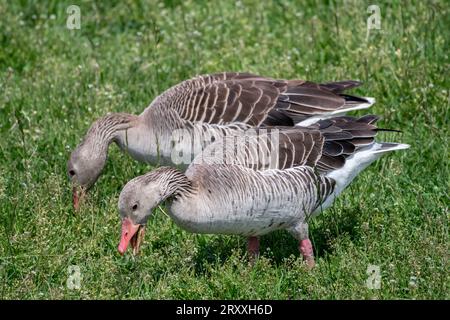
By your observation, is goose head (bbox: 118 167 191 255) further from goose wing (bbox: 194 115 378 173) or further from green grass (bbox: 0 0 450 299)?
goose wing (bbox: 194 115 378 173)

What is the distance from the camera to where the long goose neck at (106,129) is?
27.2ft

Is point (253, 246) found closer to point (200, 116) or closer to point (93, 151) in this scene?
point (200, 116)

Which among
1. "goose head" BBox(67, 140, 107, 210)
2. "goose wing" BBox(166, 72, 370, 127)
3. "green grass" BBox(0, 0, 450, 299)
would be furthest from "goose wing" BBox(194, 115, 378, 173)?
"goose head" BBox(67, 140, 107, 210)

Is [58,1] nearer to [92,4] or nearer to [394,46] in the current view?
[92,4]

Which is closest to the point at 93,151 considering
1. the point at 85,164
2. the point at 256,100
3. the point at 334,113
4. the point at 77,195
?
the point at 85,164

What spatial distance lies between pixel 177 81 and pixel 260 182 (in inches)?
128

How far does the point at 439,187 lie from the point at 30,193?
3.14m

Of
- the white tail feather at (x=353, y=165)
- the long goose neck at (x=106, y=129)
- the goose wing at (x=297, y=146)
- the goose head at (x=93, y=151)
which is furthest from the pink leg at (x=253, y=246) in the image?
the long goose neck at (x=106, y=129)

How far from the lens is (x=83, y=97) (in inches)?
373

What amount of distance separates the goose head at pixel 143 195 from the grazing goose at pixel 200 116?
1294 mm

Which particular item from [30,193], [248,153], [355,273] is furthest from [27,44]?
[355,273]

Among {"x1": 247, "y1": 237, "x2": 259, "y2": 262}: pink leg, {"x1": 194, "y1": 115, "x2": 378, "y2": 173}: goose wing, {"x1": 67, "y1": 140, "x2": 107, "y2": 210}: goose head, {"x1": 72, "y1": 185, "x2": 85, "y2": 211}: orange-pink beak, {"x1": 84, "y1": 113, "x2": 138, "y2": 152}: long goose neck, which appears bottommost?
{"x1": 247, "y1": 237, "x2": 259, "y2": 262}: pink leg

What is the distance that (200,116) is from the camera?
8.20 meters

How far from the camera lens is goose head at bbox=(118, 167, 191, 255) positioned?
6.57 meters
